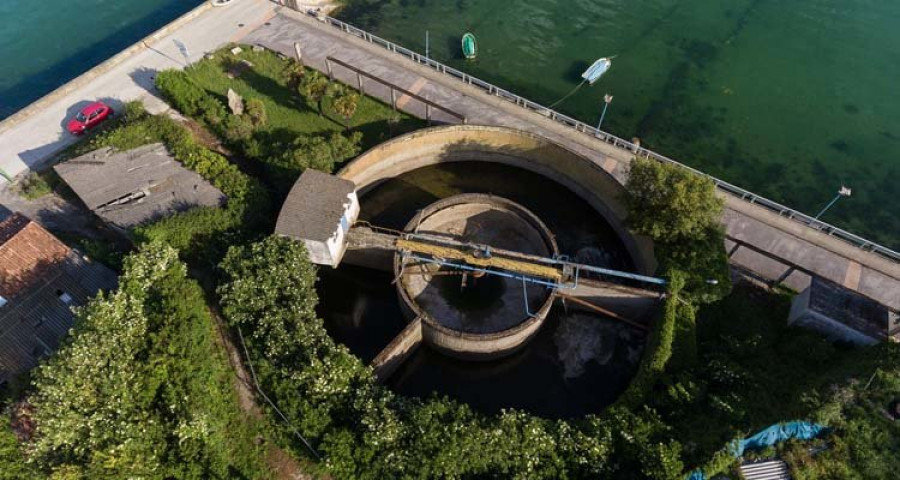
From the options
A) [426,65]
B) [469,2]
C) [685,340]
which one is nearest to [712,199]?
[685,340]

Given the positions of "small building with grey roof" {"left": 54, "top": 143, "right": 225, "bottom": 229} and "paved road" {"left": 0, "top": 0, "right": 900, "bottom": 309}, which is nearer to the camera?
"small building with grey roof" {"left": 54, "top": 143, "right": 225, "bottom": 229}

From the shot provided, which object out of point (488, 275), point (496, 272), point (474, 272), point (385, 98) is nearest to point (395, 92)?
point (385, 98)

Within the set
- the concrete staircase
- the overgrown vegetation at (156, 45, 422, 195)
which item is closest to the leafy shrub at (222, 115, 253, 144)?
the overgrown vegetation at (156, 45, 422, 195)

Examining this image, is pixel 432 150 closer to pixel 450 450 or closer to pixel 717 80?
pixel 450 450

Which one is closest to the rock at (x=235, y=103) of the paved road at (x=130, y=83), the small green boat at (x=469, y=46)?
the paved road at (x=130, y=83)

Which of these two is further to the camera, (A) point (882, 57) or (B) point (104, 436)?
(A) point (882, 57)

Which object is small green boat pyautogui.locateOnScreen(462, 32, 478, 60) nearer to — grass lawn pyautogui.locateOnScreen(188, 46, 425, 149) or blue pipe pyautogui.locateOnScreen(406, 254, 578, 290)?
grass lawn pyautogui.locateOnScreen(188, 46, 425, 149)
